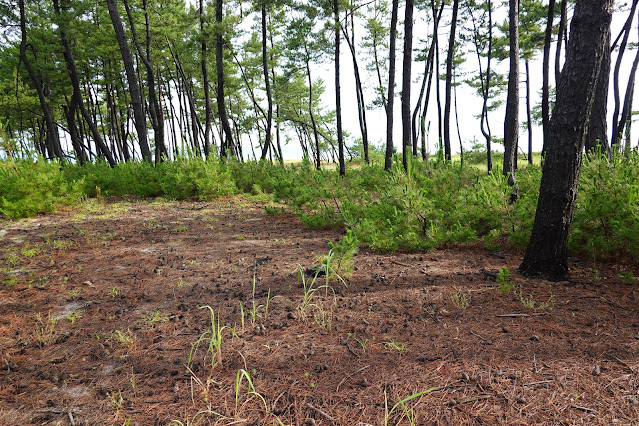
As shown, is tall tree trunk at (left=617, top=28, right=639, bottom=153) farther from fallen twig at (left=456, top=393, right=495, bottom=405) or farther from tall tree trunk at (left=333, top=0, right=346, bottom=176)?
fallen twig at (left=456, top=393, right=495, bottom=405)

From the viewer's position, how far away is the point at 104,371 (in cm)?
208

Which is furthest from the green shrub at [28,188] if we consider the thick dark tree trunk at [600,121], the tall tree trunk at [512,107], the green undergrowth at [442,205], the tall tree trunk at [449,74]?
the tall tree trunk at [449,74]

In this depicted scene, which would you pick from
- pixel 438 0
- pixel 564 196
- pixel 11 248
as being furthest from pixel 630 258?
pixel 438 0

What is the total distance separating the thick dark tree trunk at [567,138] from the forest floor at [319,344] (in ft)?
0.92

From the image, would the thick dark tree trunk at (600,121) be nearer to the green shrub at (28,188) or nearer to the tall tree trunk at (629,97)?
the tall tree trunk at (629,97)

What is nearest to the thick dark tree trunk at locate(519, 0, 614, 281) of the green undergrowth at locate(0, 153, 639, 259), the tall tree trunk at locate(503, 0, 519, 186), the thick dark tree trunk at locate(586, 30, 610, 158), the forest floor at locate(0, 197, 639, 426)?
the forest floor at locate(0, 197, 639, 426)

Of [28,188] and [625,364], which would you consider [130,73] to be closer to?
[28,188]

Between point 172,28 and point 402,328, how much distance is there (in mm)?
16888

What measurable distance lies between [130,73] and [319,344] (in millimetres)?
11514

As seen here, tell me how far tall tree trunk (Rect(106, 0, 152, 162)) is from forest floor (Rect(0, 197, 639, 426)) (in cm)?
836

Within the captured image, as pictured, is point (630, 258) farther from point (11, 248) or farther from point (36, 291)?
point (11, 248)

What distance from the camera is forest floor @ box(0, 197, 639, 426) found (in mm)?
1719

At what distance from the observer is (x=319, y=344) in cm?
229

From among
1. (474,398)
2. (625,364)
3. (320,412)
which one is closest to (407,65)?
(625,364)
